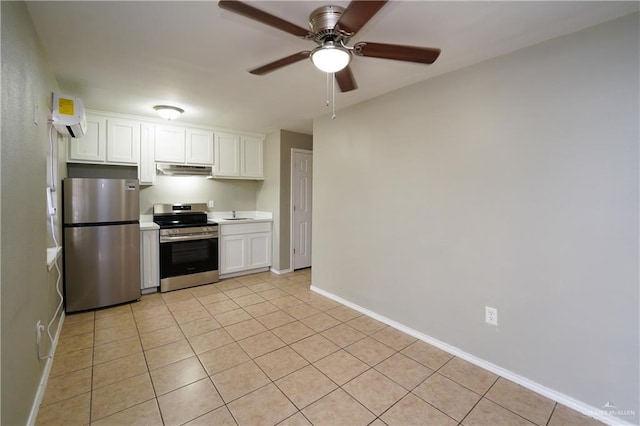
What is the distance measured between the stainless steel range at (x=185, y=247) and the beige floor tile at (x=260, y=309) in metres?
1.15

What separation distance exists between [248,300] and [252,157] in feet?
7.67

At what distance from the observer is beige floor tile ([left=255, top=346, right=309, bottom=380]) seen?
219 cm

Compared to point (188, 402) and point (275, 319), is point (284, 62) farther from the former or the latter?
point (275, 319)

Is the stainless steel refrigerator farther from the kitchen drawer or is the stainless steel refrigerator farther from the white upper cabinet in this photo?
the white upper cabinet

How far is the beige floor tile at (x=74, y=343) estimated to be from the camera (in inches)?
96.6

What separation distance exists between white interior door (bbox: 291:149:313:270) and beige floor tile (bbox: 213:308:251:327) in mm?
1734

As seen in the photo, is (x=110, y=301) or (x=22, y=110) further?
(x=110, y=301)

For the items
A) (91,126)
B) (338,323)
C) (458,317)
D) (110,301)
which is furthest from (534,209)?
(91,126)

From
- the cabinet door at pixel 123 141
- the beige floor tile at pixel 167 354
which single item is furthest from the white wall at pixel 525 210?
the cabinet door at pixel 123 141

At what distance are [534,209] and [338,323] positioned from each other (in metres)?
2.01

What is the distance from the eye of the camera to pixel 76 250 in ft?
10.3

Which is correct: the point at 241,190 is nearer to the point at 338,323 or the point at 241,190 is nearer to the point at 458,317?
the point at 338,323

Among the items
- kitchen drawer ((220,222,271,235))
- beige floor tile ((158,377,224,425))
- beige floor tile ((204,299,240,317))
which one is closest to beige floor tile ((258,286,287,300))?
beige floor tile ((204,299,240,317))

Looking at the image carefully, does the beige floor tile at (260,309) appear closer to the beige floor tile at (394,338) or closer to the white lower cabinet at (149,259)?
the beige floor tile at (394,338)
